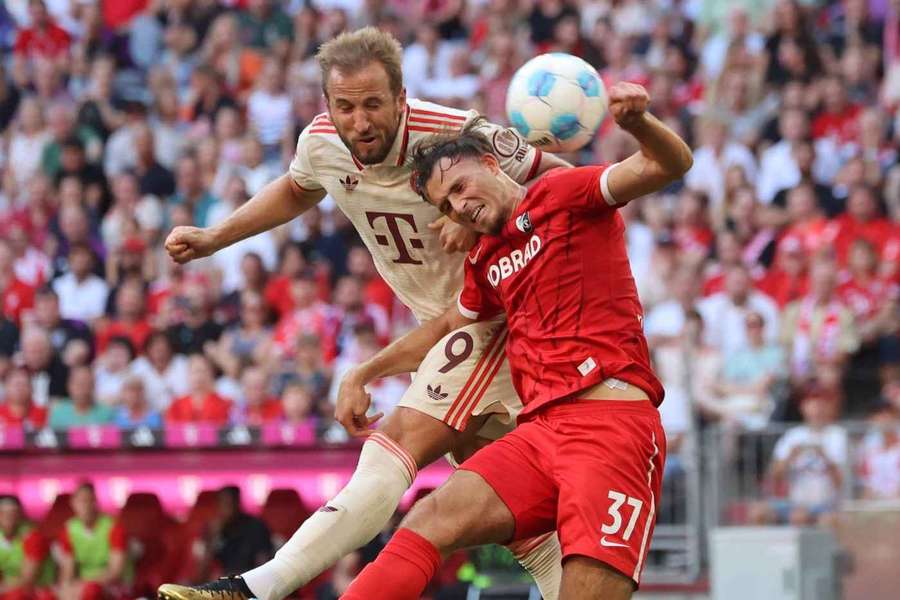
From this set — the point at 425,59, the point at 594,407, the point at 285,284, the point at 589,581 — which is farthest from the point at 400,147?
the point at 425,59

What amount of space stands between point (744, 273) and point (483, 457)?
7197 mm

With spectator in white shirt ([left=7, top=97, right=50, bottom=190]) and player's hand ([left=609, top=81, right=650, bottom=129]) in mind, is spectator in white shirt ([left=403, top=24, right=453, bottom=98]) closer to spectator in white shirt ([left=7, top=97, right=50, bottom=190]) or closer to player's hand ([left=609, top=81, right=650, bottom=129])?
spectator in white shirt ([left=7, top=97, right=50, bottom=190])

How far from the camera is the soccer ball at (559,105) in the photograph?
684 centimetres

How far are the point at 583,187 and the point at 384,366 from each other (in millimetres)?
1260

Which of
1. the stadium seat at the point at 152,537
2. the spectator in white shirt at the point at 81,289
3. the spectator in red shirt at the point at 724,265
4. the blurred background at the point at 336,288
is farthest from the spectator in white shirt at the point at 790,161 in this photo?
the spectator in white shirt at the point at 81,289

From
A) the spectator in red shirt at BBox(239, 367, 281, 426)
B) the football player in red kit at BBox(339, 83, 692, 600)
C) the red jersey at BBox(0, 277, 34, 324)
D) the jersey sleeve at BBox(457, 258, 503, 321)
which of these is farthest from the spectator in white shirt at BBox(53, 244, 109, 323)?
the football player in red kit at BBox(339, 83, 692, 600)

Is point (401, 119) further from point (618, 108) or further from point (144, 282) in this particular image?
point (144, 282)

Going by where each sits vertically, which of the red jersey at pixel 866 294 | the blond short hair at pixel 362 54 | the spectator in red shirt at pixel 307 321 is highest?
the blond short hair at pixel 362 54

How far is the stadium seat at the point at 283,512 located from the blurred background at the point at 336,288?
2 cm

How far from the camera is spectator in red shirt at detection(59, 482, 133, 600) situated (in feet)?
37.9

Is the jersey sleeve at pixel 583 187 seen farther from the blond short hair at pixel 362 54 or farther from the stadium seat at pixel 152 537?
the stadium seat at pixel 152 537

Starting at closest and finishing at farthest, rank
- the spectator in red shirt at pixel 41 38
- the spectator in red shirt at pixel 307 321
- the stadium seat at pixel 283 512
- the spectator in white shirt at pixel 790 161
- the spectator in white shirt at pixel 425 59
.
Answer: the stadium seat at pixel 283 512 → the spectator in red shirt at pixel 307 321 → the spectator in white shirt at pixel 790 161 → the spectator in white shirt at pixel 425 59 → the spectator in red shirt at pixel 41 38

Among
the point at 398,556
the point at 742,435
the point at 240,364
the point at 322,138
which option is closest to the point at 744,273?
the point at 742,435

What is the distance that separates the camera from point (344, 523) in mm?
6605
